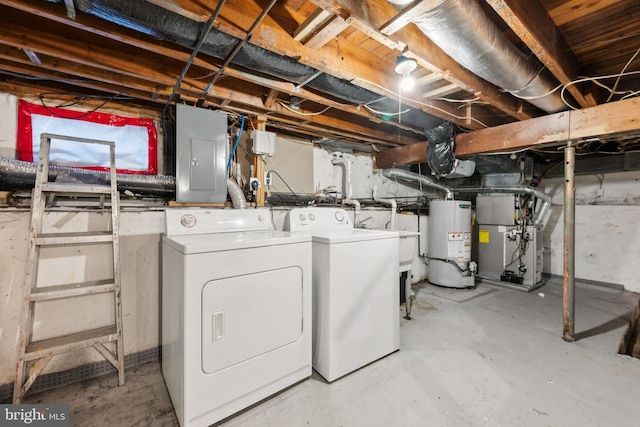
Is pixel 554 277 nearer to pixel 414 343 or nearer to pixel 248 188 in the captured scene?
pixel 414 343

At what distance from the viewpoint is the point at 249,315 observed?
4.96 ft

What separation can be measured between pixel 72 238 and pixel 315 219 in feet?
5.26

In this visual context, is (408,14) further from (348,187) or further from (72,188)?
(348,187)

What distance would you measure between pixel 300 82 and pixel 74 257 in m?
2.03

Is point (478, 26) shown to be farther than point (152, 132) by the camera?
No

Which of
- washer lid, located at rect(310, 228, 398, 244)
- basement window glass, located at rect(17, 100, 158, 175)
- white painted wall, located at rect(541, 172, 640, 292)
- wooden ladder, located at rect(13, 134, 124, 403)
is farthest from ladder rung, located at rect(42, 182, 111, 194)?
white painted wall, located at rect(541, 172, 640, 292)

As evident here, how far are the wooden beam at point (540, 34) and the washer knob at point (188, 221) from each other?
6.74ft

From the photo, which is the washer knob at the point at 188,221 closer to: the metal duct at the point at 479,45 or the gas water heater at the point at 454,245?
the metal duct at the point at 479,45

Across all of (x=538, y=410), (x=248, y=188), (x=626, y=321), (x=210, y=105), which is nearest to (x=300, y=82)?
(x=210, y=105)

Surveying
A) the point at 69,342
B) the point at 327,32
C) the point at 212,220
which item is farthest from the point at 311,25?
the point at 69,342

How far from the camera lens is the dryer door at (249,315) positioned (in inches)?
55.1

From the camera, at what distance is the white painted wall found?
3.93 meters

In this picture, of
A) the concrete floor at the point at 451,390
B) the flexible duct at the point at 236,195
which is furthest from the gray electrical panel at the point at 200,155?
the concrete floor at the point at 451,390

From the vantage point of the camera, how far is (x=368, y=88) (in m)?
2.04
